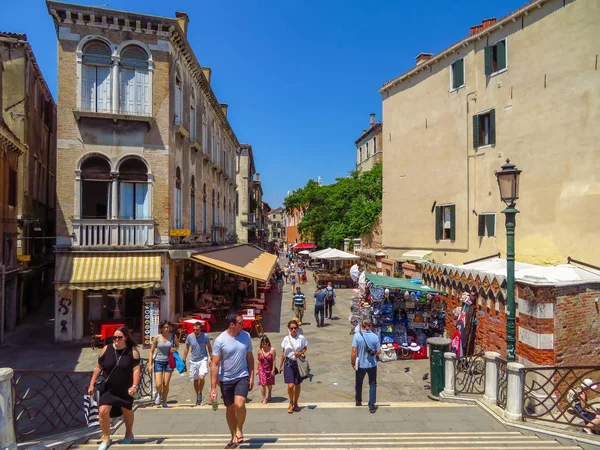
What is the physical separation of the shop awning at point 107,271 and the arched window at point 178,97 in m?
5.21

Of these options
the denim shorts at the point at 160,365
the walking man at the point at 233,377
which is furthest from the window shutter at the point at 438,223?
the walking man at the point at 233,377

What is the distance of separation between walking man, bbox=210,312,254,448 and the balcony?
8.70 meters

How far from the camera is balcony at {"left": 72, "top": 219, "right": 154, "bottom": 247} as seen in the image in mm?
12875

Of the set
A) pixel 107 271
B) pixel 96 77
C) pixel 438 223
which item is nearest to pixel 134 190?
pixel 107 271

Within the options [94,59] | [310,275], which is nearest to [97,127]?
[94,59]

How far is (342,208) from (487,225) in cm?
1784

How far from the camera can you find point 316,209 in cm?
3912

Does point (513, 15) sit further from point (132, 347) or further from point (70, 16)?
point (132, 347)

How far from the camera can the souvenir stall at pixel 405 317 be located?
1152cm

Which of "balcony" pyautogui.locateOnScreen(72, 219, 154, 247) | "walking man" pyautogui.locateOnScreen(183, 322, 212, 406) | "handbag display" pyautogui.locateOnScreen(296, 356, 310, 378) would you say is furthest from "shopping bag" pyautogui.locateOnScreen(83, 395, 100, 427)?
"balcony" pyautogui.locateOnScreen(72, 219, 154, 247)

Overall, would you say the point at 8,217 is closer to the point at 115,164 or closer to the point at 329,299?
the point at 115,164

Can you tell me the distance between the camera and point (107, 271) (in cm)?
1255

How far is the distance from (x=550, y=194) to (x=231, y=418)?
1441cm

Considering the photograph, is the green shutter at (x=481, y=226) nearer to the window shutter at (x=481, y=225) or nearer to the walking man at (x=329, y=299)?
the window shutter at (x=481, y=225)
